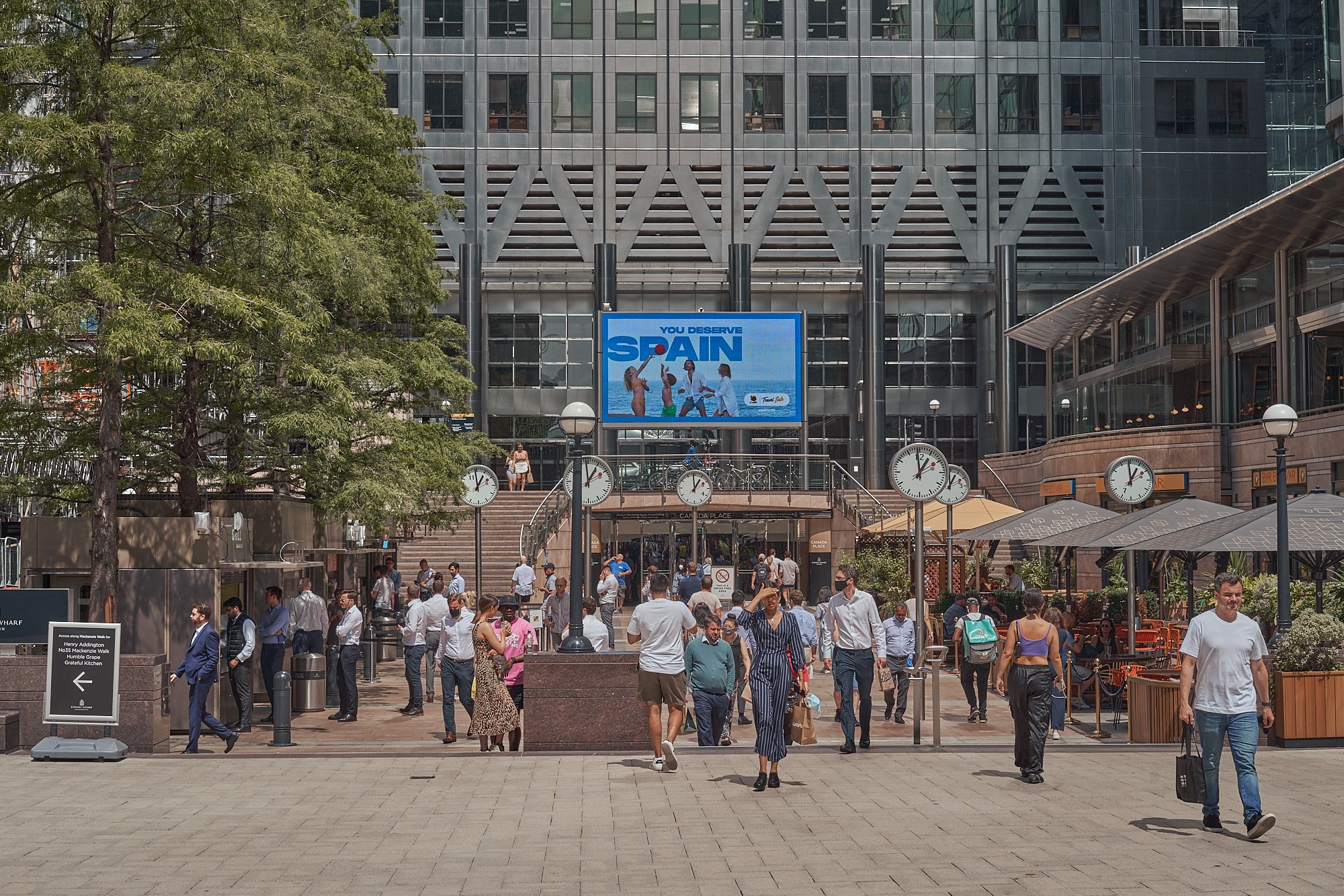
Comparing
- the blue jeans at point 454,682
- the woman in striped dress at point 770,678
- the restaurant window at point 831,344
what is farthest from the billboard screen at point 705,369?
the woman in striped dress at point 770,678

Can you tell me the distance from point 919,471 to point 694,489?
13942 millimetres

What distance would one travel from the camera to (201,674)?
608 inches

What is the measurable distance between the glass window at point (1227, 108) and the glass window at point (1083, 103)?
14.6 ft

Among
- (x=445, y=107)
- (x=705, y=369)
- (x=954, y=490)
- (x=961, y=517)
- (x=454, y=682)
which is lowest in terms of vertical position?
(x=454, y=682)

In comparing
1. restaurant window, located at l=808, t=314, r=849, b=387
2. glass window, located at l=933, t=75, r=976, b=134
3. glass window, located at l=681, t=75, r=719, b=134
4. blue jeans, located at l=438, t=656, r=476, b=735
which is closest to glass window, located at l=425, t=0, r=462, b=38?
glass window, located at l=681, t=75, r=719, b=134

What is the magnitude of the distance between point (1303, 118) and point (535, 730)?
197 feet

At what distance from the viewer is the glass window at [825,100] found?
57312mm

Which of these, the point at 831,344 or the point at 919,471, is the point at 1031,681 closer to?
the point at 919,471

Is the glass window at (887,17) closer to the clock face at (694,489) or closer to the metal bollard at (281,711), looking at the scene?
the clock face at (694,489)

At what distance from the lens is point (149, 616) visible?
17391 millimetres

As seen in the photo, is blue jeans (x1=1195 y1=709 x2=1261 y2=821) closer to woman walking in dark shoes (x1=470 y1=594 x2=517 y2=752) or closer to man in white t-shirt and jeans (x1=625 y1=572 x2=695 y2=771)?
man in white t-shirt and jeans (x1=625 y1=572 x2=695 y2=771)

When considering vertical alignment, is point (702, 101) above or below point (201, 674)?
above

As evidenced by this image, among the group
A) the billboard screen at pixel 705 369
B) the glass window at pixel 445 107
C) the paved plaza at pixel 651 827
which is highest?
the glass window at pixel 445 107

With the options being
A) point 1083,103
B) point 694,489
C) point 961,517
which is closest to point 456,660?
point 694,489
